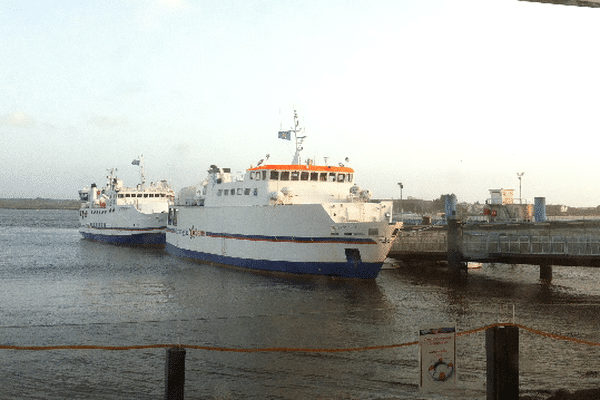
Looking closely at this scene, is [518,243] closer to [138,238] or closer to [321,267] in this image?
[321,267]

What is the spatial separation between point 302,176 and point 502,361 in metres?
26.9

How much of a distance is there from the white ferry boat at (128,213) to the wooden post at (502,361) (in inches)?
2219

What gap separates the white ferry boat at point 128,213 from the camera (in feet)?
197

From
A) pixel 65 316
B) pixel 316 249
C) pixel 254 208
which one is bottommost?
pixel 65 316

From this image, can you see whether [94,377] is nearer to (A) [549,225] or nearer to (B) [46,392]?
(B) [46,392]

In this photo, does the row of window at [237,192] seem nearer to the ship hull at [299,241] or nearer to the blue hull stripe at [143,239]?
the ship hull at [299,241]

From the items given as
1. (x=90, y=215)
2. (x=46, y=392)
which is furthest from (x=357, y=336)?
(x=90, y=215)

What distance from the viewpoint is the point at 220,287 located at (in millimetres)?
28797

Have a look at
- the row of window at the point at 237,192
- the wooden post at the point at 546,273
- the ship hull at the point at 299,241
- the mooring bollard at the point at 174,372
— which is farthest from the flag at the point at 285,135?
the mooring bollard at the point at 174,372

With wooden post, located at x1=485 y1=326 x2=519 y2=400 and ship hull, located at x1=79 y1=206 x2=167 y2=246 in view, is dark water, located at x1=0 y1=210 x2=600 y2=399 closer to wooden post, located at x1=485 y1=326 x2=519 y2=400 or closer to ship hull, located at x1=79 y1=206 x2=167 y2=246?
wooden post, located at x1=485 y1=326 x2=519 y2=400

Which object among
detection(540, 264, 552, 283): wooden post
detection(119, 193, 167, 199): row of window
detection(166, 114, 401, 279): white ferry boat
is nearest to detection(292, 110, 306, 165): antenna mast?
detection(166, 114, 401, 279): white ferry boat

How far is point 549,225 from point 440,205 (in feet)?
363

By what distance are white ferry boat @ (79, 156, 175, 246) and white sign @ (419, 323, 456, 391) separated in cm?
5631

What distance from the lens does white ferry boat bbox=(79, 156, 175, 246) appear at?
197 feet
